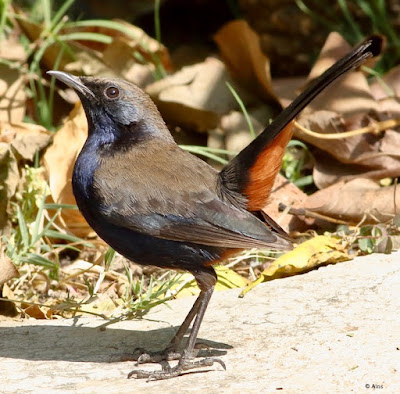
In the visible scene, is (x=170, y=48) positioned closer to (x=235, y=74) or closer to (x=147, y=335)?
(x=235, y=74)

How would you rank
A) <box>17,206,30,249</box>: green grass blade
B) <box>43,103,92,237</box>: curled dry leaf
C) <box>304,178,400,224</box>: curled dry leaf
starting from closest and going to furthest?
<box>17,206,30,249</box>: green grass blade
<box>304,178,400,224</box>: curled dry leaf
<box>43,103,92,237</box>: curled dry leaf

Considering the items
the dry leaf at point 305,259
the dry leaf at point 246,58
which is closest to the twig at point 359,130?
the dry leaf at point 246,58

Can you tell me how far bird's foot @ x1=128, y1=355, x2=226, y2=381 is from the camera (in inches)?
153

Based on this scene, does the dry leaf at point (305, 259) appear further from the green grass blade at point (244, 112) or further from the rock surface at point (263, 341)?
the green grass blade at point (244, 112)

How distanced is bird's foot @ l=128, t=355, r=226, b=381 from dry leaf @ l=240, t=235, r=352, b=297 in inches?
35.6

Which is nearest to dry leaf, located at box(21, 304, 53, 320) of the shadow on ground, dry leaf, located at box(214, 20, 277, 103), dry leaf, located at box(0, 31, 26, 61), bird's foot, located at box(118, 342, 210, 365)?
the shadow on ground

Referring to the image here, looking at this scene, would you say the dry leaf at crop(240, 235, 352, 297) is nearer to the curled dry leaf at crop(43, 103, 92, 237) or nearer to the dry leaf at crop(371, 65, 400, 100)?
the curled dry leaf at crop(43, 103, 92, 237)

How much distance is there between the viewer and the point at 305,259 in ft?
16.4

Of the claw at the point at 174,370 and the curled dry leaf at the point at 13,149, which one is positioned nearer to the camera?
the claw at the point at 174,370

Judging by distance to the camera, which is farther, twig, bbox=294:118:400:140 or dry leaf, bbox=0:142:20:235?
twig, bbox=294:118:400:140

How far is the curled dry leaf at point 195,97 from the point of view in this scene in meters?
6.61

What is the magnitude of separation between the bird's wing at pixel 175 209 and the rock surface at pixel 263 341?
444 mm

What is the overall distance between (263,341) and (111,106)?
1433 millimetres

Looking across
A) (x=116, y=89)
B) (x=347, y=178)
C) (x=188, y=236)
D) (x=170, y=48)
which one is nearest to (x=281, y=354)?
(x=188, y=236)
